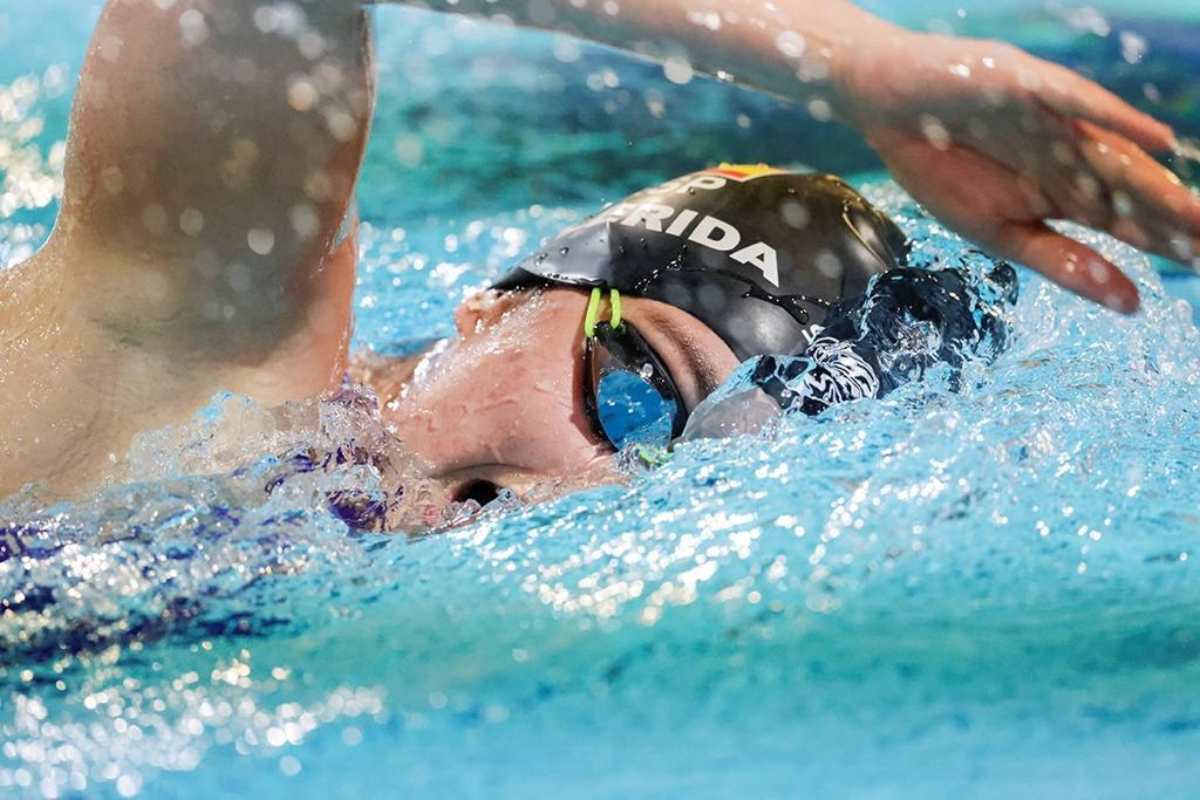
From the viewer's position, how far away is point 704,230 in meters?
1.46

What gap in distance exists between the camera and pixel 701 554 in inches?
39.6

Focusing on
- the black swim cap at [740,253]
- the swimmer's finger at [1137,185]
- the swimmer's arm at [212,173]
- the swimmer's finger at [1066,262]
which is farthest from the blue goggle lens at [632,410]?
the swimmer's finger at [1137,185]

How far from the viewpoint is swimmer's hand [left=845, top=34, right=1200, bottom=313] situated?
0.72m

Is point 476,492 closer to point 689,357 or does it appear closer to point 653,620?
point 689,357

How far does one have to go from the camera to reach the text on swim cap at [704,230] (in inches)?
56.3

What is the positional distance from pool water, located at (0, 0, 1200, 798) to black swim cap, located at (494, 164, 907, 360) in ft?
0.50

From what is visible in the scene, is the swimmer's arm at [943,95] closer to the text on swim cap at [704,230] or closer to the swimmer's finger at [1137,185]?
the swimmer's finger at [1137,185]

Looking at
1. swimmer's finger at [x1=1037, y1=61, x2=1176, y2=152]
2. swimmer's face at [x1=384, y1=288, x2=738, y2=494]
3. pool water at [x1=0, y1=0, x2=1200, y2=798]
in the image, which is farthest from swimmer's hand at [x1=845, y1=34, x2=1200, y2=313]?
swimmer's face at [x1=384, y1=288, x2=738, y2=494]

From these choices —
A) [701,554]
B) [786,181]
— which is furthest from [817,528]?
[786,181]

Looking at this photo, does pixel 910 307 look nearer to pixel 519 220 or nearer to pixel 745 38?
pixel 745 38

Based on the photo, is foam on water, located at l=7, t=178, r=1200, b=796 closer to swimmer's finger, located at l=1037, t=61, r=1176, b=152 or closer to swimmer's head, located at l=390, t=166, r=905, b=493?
swimmer's head, located at l=390, t=166, r=905, b=493

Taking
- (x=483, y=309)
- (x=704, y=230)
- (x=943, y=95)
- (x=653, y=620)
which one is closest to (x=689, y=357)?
(x=704, y=230)

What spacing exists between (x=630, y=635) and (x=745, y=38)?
38cm

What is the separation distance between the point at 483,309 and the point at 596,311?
0.56 ft
